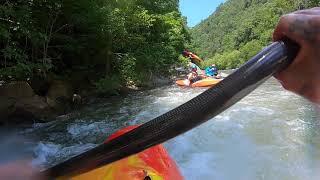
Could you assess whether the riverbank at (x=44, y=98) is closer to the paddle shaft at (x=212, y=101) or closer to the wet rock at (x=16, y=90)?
the wet rock at (x=16, y=90)

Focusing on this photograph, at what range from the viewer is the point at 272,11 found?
6316 cm

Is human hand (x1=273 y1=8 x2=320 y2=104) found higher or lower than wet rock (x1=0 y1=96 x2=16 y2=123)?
higher

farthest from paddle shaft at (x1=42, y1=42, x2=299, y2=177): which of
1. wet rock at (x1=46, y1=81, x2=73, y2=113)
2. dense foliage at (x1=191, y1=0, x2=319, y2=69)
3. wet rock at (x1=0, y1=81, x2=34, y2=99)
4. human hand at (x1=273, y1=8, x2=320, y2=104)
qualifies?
dense foliage at (x1=191, y1=0, x2=319, y2=69)

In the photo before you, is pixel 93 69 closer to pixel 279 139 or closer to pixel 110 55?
pixel 110 55

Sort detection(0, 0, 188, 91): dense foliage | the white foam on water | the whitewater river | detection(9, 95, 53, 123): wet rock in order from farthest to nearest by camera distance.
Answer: detection(0, 0, 188, 91): dense foliage < detection(9, 95, 53, 123): wet rock < the white foam on water < the whitewater river

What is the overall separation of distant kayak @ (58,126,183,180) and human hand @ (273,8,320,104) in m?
1.64

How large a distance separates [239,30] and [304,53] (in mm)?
86547

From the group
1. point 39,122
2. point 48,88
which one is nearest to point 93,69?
point 48,88

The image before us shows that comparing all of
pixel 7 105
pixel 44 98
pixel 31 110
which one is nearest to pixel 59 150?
pixel 7 105

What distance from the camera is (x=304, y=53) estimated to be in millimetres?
674

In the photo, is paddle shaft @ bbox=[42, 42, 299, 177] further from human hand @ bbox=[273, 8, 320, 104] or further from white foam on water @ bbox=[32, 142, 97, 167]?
white foam on water @ bbox=[32, 142, 97, 167]

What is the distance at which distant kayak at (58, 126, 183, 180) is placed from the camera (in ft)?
8.39

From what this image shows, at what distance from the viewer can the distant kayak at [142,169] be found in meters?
2.56

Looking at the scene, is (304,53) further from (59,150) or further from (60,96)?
(60,96)
